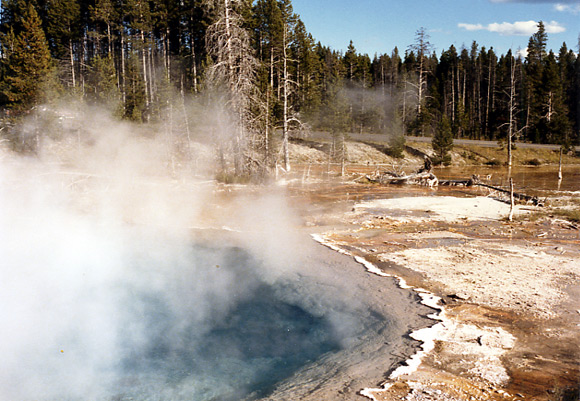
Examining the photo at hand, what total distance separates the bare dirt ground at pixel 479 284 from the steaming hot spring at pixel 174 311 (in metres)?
0.53

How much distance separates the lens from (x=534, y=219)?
13.8 meters

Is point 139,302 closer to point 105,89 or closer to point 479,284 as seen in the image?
point 479,284

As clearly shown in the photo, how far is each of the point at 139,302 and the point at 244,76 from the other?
50.9 ft

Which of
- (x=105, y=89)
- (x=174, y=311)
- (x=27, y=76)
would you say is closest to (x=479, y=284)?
(x=174, y=311)

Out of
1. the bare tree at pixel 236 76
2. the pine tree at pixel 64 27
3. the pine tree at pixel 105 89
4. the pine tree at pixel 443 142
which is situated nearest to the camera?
the bare tree at pixel 236 76

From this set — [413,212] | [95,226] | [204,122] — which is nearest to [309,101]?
[204,122]

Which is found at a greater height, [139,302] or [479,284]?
[139,302]

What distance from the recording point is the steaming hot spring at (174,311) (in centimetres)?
470

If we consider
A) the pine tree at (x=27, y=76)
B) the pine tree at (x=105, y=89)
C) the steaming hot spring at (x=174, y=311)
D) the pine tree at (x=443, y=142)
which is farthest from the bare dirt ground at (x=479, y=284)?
the pine tree at (x=443, y=142)

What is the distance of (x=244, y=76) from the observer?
20.4 m

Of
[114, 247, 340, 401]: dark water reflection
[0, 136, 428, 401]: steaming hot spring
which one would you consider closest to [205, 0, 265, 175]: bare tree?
[0, 136, 428, 401]: steaming hot spring

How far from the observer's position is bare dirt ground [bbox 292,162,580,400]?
467cm

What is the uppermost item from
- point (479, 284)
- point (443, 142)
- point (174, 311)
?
point (443, 142)

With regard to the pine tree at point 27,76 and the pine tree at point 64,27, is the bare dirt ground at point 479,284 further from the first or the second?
the pine tree at point 64,27
